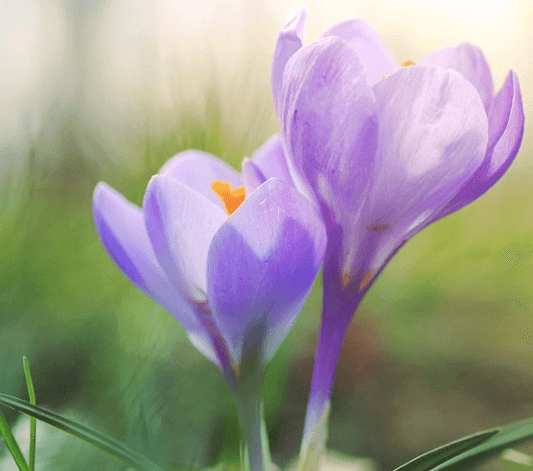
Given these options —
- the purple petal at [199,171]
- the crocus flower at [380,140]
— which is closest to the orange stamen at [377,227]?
the crocus flower at [380,140]

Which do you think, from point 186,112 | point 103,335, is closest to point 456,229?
point 186,112

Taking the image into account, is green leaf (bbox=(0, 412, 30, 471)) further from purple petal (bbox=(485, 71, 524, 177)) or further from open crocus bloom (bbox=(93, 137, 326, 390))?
purple petal (bbox=(485, 71, 524, 177))

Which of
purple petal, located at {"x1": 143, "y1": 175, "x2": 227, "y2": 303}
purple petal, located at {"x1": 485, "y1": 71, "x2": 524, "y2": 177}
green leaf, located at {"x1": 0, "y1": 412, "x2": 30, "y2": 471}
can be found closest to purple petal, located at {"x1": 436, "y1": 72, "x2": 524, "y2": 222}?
purple petal, located at {"x1": 485, "y1": 71, "x2": 524, "y2": 177}

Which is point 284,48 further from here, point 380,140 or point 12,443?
point 12,443

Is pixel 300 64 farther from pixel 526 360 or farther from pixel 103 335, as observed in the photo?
pixel 526 360

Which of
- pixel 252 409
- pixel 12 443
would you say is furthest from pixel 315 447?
pixel 12 443
